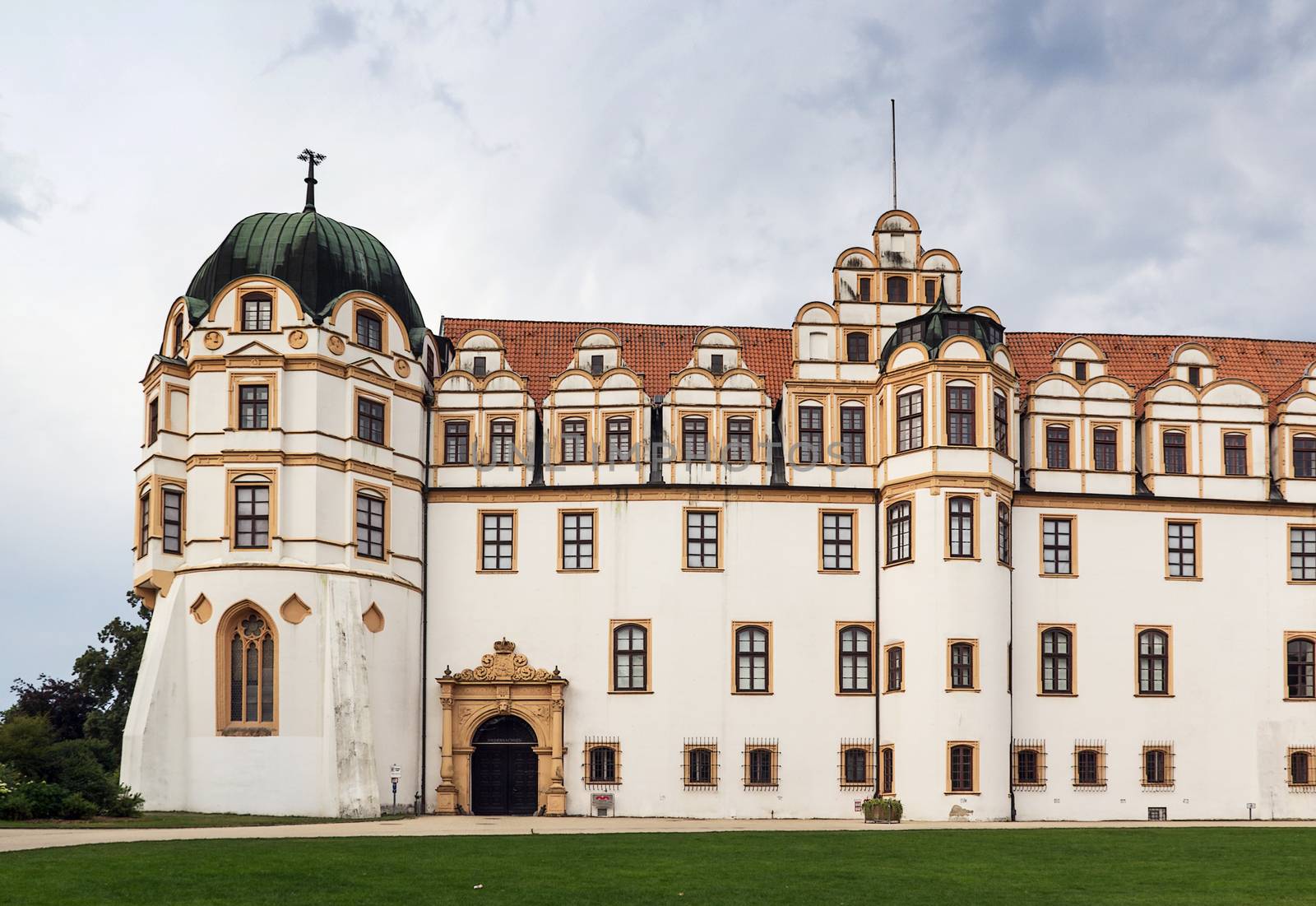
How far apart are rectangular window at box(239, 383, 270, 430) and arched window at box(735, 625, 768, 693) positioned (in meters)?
14.4

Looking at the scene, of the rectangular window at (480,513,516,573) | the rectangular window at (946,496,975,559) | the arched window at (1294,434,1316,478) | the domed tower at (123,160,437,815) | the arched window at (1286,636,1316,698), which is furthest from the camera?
the arched window at (1294,434,1316,478)

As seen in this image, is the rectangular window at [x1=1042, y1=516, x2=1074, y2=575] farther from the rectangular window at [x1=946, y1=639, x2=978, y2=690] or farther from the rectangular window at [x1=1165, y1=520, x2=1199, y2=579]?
the rectangular window at [x1=946, y1=639, x2=978, y2=690]

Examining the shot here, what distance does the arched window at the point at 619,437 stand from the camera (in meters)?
53.0

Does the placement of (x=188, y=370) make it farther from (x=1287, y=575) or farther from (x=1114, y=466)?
(x=1287, y=575)

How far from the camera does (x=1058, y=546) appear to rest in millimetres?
52812

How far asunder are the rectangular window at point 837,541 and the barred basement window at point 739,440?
2.78 meters

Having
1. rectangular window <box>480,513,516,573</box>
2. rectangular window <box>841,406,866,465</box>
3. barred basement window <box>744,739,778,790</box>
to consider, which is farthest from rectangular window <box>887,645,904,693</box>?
rectangular window <box>480,513,516,573</box>

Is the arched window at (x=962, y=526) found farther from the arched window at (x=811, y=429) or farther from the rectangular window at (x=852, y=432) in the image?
the arched window at (x=811, y=429)

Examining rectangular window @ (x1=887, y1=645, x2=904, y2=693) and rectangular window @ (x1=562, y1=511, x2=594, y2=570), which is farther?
rectangular window @ (x1=562, y1=511, x2=594, y2=570)

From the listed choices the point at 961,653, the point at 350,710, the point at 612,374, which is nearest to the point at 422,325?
the point at 612,374

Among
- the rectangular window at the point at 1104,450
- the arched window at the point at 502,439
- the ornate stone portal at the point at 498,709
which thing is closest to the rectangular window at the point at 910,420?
the rectangular window at the point at 1104,450

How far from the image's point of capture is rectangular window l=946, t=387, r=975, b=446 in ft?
167

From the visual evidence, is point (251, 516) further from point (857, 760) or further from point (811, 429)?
point (857, 760)

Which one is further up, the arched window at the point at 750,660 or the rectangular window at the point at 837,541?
the rectangular window at the point at 837,541
